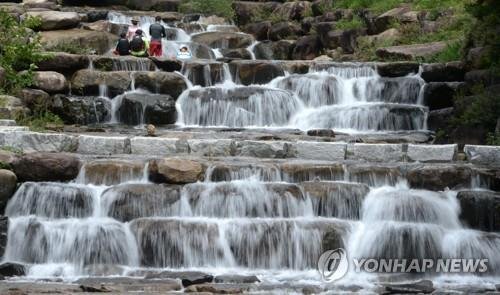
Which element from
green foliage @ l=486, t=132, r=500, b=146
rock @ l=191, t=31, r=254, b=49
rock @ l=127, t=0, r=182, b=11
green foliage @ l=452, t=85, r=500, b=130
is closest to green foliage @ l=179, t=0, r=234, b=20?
rock @ l=127, t=0, r=182, b=11

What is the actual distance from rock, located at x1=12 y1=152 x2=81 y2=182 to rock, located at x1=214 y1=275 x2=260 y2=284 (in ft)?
9.47

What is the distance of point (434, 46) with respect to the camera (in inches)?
747

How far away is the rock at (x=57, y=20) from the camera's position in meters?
20.8

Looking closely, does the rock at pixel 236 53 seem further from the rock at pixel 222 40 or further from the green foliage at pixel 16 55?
the green foliage at pixel 16 55

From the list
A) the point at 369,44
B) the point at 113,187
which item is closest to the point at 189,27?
the point at 369,44

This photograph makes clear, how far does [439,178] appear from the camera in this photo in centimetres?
991

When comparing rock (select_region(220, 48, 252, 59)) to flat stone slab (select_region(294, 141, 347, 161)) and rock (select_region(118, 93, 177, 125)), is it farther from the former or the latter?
flat stone slab (select_region(294, 141, 347, 161))

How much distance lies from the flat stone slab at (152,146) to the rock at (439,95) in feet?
22.9

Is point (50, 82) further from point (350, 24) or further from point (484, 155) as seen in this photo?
point (350, 24)

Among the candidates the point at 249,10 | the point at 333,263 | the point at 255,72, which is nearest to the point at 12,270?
the point at 333,263

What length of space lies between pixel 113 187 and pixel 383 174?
3608mm

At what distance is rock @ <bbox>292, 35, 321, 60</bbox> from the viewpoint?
883 inches

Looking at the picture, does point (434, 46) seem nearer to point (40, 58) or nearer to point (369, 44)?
point (369, 44)

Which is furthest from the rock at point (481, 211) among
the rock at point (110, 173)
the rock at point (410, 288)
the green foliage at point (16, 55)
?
the green foliage at point (16, 55)
